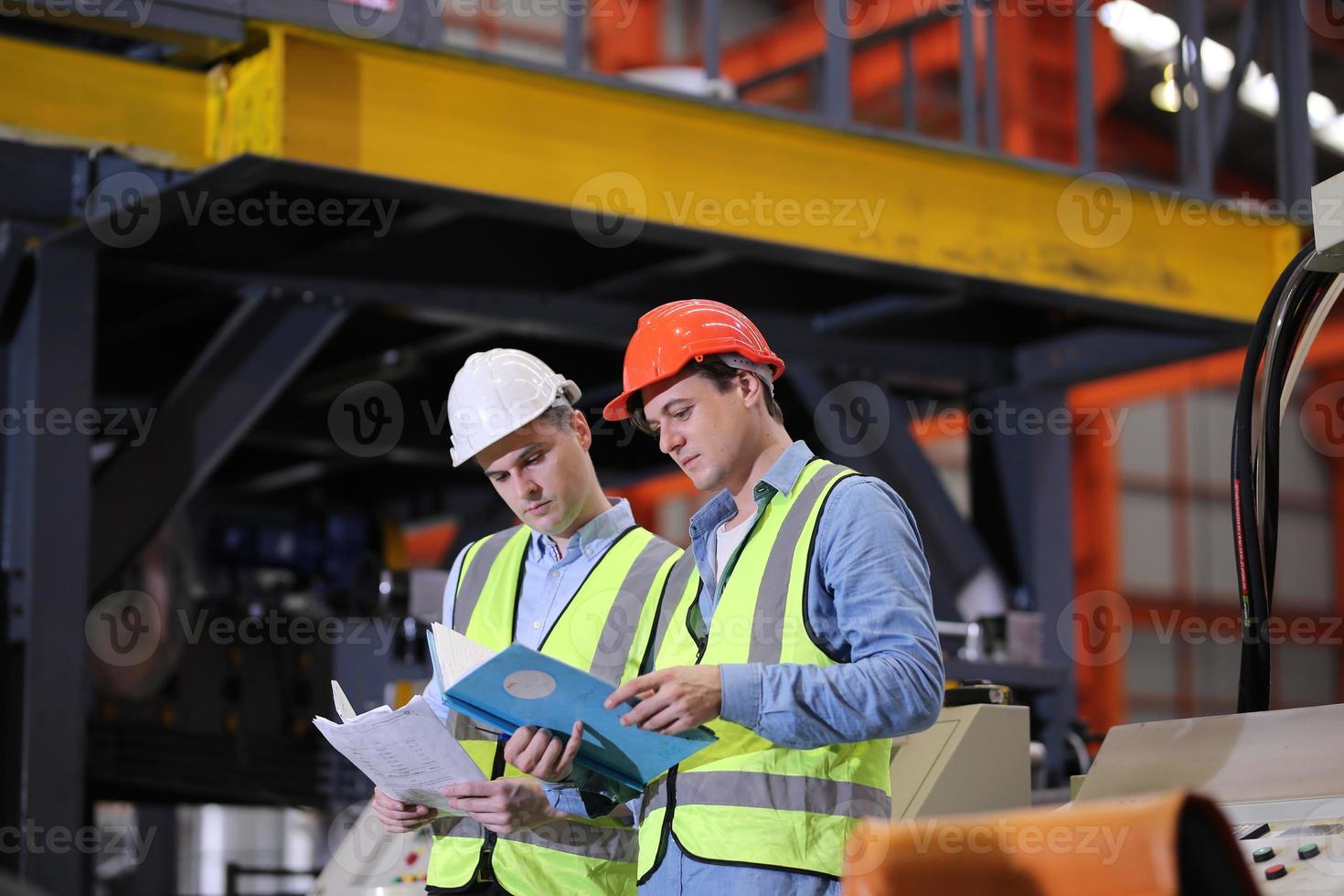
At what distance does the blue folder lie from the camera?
2.51 metres

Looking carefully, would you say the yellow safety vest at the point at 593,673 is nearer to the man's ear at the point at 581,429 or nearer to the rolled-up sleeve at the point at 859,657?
the man's ear at the point at 581,429

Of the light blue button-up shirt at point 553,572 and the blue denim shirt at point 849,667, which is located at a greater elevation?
the light blue button-up shirt at point 553,572

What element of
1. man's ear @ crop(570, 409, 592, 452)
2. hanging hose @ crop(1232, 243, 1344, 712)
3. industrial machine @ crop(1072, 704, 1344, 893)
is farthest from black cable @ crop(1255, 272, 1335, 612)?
man's ear @ crop(570, 409, 592, 452)

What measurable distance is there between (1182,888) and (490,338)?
638 cm

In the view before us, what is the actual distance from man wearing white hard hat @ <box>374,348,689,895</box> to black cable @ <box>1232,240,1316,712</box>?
1.10 m

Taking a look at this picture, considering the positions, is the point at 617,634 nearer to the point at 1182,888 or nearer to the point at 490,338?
the point at 1182,888

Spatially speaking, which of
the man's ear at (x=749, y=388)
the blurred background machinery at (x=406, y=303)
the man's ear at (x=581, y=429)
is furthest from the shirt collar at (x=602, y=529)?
the blurred background machinery at (x=406, y=303)

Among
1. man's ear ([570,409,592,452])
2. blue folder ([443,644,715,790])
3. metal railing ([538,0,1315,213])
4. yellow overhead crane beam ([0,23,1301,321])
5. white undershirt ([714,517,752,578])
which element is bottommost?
blue folder ([443,644,715,790])

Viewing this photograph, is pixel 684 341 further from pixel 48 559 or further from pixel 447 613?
pixel 48 559

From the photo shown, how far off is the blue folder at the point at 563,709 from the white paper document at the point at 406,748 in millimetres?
113

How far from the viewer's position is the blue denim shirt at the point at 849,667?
97.2 inches

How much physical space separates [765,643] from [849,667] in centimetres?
18

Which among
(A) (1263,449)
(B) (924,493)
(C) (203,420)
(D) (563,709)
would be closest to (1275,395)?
(A) (1263,449)

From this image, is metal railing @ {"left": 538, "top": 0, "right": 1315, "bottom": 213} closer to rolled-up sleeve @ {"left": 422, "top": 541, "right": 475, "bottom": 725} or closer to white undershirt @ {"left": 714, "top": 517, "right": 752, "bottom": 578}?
rolled-up sleeve @ {"left": 422, "top": 541, "right": 475, "bottom": 725}
